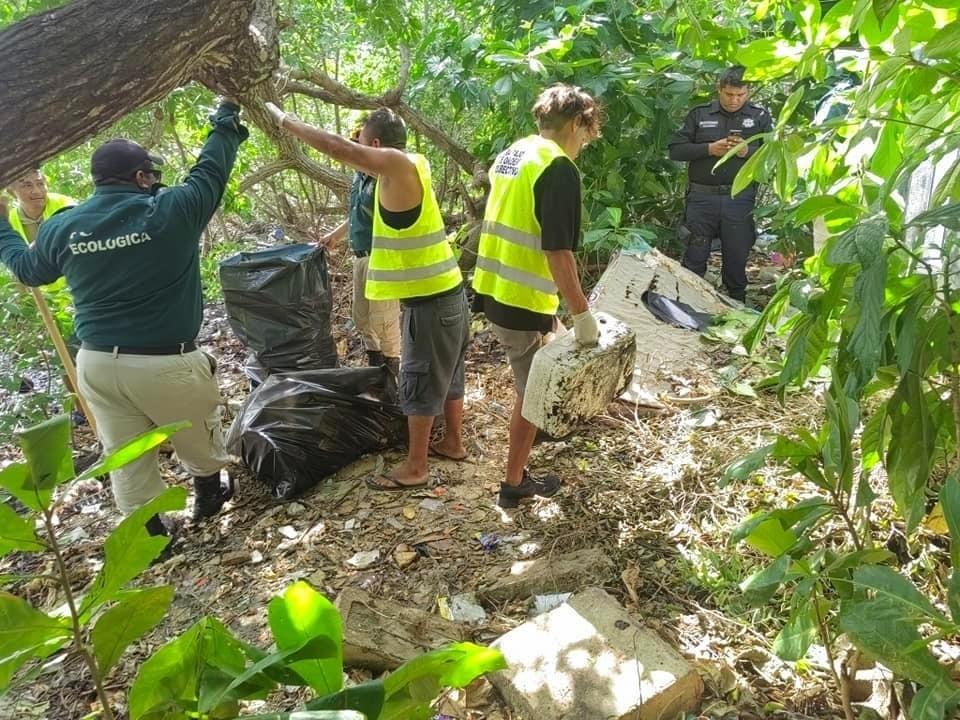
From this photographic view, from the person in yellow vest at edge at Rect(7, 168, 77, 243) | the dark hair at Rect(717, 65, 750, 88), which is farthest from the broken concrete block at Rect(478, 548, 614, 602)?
the dark hair at Rect(717, 65, 750, 88)

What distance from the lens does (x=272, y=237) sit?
7.59 m

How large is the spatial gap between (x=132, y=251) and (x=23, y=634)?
2.04 metres

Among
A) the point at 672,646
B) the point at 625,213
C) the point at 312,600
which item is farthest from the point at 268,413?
the point at 625,213

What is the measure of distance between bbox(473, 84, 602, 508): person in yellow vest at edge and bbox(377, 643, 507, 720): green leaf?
1.83 m

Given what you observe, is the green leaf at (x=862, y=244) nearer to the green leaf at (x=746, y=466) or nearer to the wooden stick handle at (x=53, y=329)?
the green leaf at (x=746, y=466)

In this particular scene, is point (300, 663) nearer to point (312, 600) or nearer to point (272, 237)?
point (312, 600)

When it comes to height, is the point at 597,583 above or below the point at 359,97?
below

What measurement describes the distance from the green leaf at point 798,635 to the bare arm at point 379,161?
2.03 meters

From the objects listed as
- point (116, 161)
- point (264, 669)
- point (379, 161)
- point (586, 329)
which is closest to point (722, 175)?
point (586, 329)

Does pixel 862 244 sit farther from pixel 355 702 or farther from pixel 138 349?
pixel 138 349

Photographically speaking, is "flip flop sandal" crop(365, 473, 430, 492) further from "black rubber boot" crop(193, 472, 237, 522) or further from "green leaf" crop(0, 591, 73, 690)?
"green leaf" crop(0, 591, 73, 690)

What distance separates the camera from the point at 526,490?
114 inches

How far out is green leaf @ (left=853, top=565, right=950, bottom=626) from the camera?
930 millimetres

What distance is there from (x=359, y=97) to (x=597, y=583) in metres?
4.23
